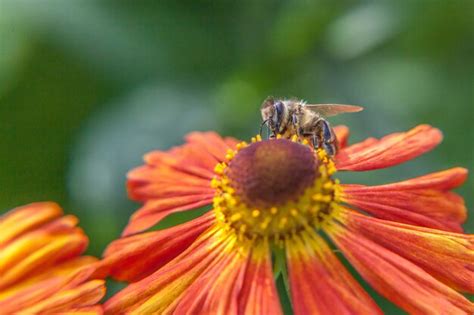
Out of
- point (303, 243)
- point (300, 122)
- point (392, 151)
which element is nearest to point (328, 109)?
point (300, 122)

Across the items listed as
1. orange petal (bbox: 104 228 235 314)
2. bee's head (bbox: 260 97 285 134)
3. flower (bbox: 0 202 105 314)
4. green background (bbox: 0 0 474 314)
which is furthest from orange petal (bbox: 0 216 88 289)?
green background (bbox: 0 0 474 314)

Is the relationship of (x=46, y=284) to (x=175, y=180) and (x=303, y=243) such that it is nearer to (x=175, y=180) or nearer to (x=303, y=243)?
(x=175, y=180)

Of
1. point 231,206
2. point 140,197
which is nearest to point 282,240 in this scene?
point 231,206

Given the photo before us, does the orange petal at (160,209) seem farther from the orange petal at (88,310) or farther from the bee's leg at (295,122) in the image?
the orange petal at (88,310)

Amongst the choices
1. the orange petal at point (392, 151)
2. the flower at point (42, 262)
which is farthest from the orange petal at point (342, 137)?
the flower at point (42, 262)

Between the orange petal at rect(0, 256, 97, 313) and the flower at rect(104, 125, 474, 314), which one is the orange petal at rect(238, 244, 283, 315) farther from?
the orange petal at rect(0, 256, 97, 313)

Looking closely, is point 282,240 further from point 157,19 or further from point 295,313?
point 157,19
